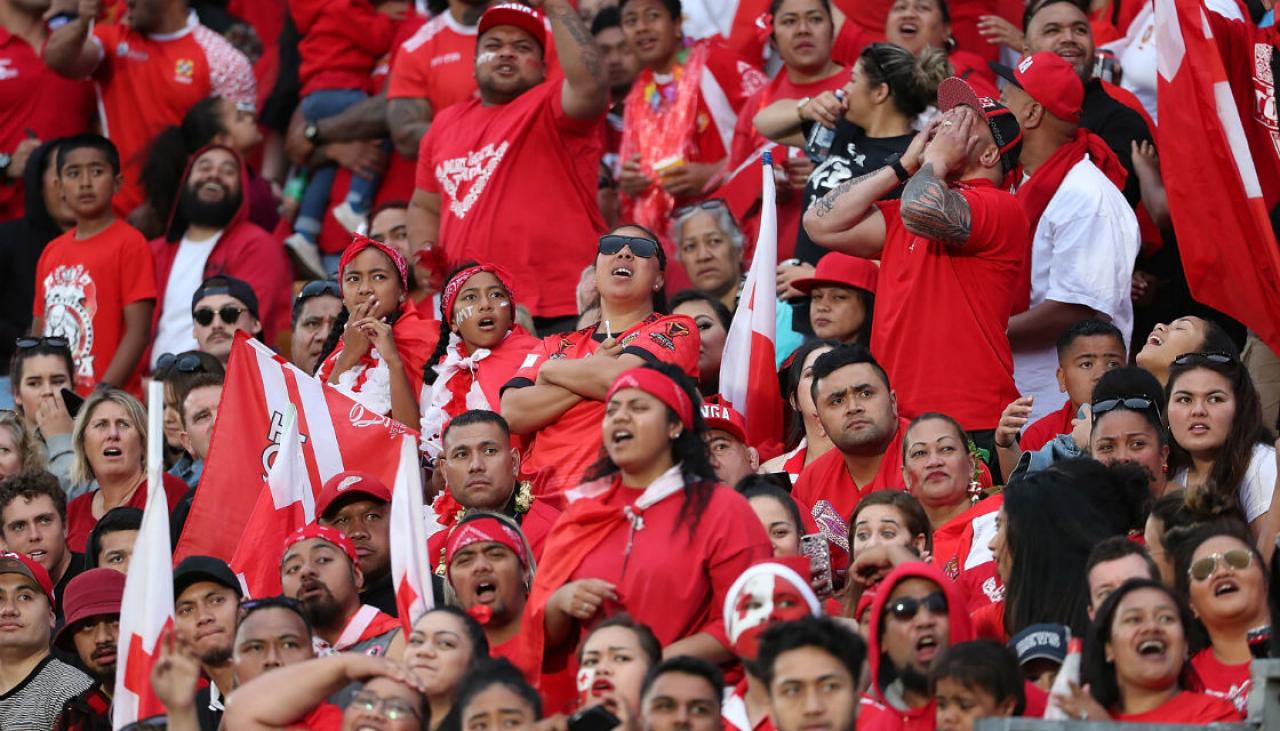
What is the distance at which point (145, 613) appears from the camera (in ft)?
27.6

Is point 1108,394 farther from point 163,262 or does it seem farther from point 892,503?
point 163,262

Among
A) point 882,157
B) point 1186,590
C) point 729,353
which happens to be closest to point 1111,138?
point 882,157

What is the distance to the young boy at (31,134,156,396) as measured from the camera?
13.2 m

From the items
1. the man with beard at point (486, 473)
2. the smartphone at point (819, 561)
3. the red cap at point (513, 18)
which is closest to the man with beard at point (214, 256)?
the red cap at point (513, 18)

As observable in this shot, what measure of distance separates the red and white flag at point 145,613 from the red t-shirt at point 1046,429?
3.59 meters

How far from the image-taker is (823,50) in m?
12.6

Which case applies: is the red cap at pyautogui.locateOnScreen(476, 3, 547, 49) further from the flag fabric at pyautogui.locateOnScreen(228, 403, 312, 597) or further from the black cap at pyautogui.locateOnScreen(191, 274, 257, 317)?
the flag fabric at pyautogui.locateOnScreen(228, 403, 312, 597)

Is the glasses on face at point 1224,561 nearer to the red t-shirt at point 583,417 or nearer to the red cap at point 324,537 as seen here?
the red t-shirt at point 583,417

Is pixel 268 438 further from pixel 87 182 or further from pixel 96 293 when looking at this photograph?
pixel 87 182

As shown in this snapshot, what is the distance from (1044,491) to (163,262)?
21.8ft

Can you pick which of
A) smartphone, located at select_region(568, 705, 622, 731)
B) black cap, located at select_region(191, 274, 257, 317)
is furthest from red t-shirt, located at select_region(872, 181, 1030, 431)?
black cap, located at select_region(191, 274, 257, 317)

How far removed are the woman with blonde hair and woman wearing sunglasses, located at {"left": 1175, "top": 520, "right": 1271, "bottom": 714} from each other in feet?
16.8

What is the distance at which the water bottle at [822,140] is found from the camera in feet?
36.8

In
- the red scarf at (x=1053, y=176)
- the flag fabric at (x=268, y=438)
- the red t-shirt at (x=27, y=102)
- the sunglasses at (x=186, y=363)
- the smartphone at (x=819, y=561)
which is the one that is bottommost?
the smartphone at (x=819, y=561)
